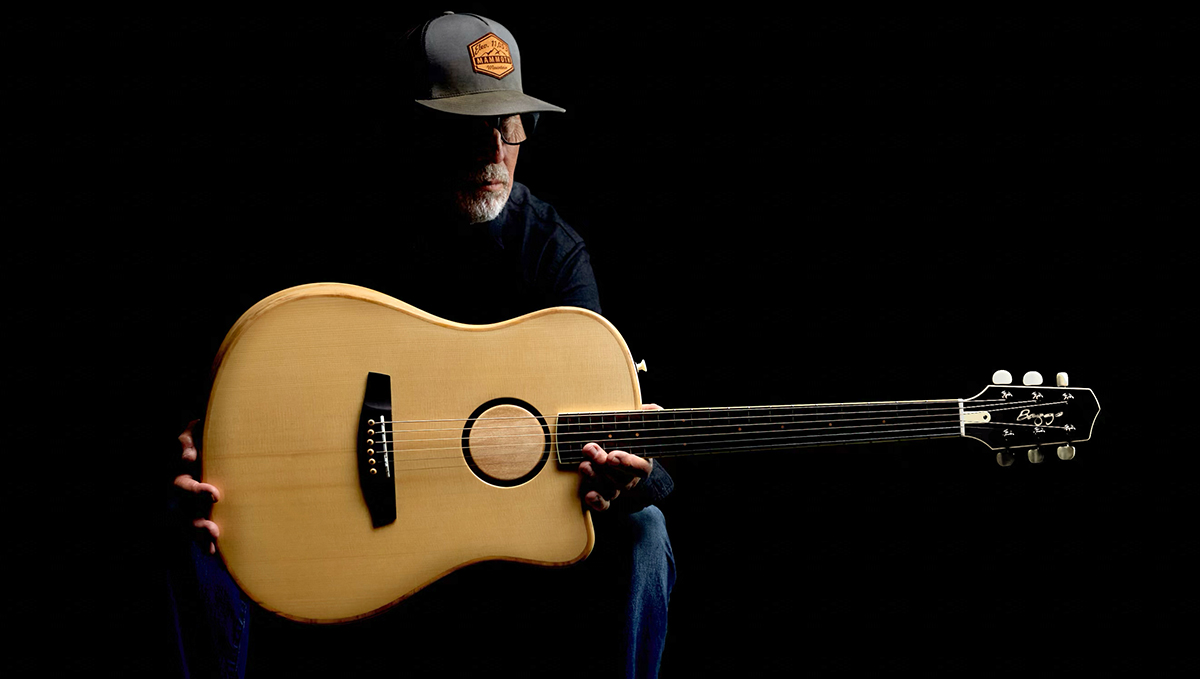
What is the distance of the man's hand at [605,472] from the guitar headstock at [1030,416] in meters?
1.08

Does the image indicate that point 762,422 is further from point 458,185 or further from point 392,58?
point 392,58

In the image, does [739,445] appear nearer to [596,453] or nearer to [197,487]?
[596,453]

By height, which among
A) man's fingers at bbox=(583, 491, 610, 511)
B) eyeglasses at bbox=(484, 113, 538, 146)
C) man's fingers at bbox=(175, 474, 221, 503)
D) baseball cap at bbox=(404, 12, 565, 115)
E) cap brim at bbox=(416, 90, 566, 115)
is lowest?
man's fingers at bbox=(583, 491, 610, 511)

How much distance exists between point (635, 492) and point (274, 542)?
1104 mm

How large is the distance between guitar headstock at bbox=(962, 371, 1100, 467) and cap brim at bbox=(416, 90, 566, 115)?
1.71 metres

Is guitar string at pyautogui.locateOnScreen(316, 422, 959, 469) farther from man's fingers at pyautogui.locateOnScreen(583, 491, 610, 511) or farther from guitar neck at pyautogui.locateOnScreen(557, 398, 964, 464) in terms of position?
man's fingers at pyautogui.locateOnScreen(583, 491, 610, 511)

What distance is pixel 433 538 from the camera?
268 centimetres

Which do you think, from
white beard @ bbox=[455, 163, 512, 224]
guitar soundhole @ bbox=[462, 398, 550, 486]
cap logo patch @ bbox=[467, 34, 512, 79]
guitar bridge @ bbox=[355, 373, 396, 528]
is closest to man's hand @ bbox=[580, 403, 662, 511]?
guitar soundhole @ bbox=[462, 398, 550, 486]

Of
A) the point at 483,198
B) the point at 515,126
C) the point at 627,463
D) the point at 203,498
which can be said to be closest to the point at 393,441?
the point at 203,498

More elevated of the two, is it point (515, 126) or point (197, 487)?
point (515, 126)

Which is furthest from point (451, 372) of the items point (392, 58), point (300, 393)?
point (392, 58)

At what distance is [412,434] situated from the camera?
2.68 m

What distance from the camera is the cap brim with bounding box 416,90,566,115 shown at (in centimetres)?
286

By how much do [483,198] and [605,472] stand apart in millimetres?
1051
